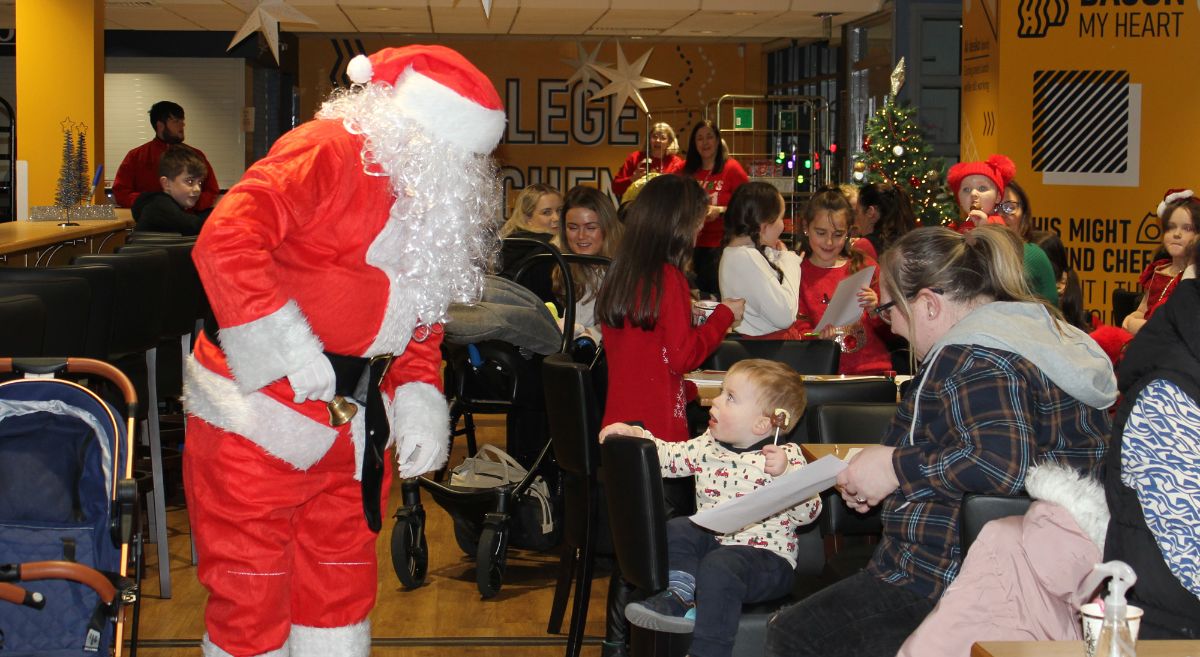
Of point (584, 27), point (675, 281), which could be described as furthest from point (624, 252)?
point (584, 27)

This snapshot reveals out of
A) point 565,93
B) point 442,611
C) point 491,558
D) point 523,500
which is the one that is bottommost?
point 442,611

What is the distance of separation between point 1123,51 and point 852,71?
426cm

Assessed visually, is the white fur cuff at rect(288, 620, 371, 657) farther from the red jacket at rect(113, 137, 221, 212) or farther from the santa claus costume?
the red jacket at rect(113, 137, 221, 212)

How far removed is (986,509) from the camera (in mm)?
2293

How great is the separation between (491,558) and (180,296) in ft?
4.95

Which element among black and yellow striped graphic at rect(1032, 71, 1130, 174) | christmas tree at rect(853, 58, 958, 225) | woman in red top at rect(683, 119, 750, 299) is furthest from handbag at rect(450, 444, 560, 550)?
black and yellow striped graphic at rect(1032, 71, 1130, 174)

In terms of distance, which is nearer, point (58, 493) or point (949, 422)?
point (949, 422)

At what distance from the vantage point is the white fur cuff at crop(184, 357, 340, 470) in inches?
102

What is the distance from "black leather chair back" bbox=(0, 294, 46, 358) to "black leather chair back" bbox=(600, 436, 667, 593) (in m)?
1.39

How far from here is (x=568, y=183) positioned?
1695cm

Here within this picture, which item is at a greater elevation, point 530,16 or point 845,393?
point 530,16

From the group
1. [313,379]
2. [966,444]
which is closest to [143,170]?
[313,379]

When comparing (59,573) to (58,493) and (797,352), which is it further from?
(797,352)

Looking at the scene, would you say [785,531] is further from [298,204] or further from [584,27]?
[584,27]
